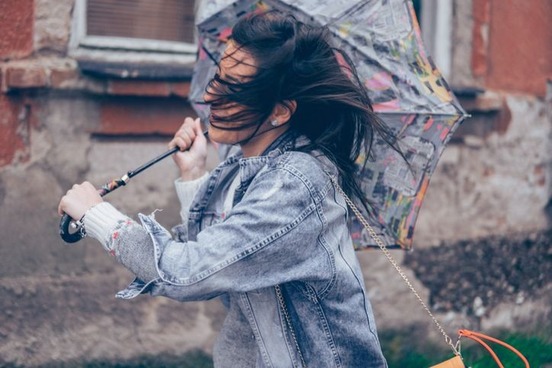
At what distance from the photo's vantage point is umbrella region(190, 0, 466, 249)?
2.80 meters

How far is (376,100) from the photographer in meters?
2.83

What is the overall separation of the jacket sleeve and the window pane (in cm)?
253

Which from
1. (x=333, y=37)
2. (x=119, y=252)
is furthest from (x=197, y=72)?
(x=119, y=252)

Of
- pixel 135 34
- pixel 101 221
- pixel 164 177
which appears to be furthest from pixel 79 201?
pixel 135 34

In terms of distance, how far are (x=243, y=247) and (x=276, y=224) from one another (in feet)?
0.32

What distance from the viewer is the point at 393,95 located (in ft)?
9.32

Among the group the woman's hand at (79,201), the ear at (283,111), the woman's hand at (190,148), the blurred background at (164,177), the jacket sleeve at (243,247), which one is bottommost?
the blurred background at (164,177)

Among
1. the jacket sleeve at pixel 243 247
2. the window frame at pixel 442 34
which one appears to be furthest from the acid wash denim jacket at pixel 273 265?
the window frame at pixel 442 34

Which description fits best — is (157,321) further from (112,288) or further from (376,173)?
(376,173)

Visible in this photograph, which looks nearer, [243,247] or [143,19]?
[243,247]

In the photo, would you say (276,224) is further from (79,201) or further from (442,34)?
(442,34)

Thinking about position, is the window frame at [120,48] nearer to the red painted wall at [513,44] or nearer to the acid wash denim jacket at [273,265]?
the red painted wall at [513,44]

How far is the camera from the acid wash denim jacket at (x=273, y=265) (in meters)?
2.12

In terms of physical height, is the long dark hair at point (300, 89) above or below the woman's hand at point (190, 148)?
above
